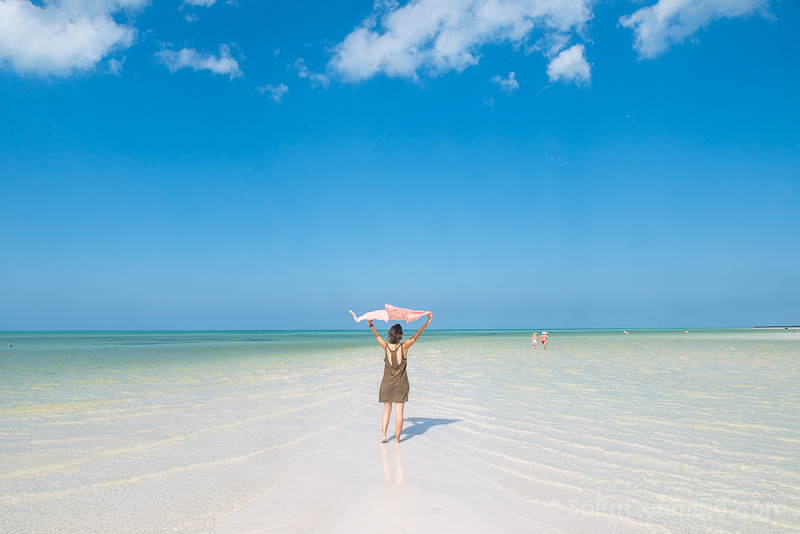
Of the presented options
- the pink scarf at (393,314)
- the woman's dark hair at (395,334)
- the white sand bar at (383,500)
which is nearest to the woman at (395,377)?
the woman's dark hair at (395,334)

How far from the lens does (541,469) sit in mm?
5922

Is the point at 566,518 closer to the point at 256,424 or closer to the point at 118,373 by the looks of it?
the point at 256,424

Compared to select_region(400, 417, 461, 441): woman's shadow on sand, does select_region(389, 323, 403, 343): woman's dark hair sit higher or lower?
higher

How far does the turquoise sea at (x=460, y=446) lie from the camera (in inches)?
183

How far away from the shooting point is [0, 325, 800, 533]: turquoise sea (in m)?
4.64

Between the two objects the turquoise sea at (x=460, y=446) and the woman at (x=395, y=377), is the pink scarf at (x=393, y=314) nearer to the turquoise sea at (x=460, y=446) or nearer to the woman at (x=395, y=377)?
the woman at (x=395, y=377)

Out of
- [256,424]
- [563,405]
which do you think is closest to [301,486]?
[256,424]

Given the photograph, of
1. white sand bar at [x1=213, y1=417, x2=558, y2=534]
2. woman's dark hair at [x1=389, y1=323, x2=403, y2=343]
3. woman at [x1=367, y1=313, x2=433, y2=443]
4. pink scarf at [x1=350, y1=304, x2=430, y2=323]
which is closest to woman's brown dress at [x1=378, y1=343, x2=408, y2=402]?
woman at [x1=367, y1=313, x2=433, y2=443]

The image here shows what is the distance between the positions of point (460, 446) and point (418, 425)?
1.64 metres

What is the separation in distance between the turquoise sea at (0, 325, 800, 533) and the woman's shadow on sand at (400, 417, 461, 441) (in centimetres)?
19

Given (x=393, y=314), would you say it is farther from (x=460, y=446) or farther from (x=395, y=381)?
(x=460, y=446)

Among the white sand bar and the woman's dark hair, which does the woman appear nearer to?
the woman's dark hair

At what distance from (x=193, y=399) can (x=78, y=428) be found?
3.40 m

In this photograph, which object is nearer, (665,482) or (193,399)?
(665,482)
